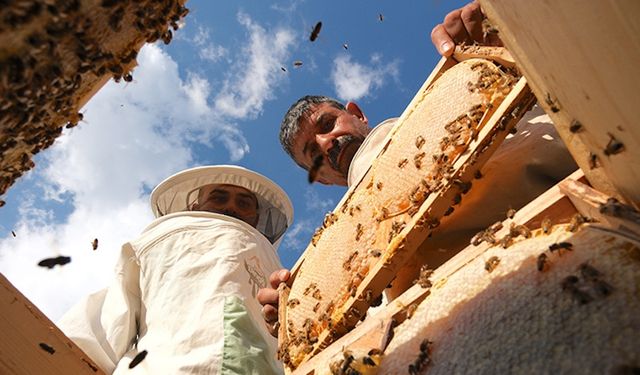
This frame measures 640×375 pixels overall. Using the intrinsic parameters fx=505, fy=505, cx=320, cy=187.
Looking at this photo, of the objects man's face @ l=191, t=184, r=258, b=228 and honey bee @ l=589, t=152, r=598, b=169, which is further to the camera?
man's face @ l=191, t=184, r=258, b=228

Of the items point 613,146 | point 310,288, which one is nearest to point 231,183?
point 310,288

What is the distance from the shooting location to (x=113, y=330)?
3.66 metres

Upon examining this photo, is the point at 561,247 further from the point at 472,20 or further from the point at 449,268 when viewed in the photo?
the point at 472,20

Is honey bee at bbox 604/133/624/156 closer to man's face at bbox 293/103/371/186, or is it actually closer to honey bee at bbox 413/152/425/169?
honey bee at bbox 413/152/425/169

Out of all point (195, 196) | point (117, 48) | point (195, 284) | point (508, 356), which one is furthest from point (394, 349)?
point (195, 196)

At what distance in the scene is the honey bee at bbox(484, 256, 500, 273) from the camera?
158 cm

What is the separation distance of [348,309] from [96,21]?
5.22ft

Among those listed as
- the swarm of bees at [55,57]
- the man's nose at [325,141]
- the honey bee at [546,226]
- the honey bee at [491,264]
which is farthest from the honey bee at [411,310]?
the man's nose at [325,141]

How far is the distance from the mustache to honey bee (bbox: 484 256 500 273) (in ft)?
11.2

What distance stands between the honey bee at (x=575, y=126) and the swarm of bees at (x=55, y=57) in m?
1.07

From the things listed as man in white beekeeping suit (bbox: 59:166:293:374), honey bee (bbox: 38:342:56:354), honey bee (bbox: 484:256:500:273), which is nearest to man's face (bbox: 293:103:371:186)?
man in white beekeeping suit (bbox: 59:166:293:374)

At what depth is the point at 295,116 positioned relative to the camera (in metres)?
5.65

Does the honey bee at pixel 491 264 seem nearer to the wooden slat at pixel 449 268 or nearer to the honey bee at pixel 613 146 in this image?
the wooden slat at pixel 449 268

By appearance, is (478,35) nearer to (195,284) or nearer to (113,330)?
(195,284)
